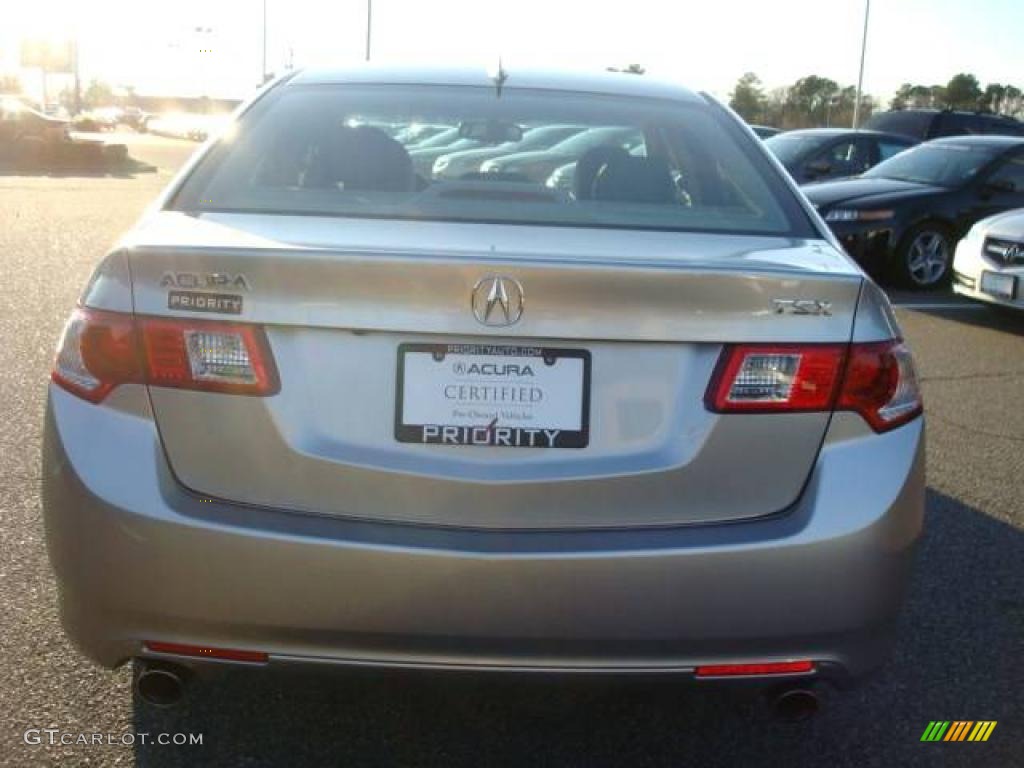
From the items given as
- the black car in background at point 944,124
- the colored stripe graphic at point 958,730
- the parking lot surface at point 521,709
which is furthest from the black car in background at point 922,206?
the colored stripe graphic at point 958,730

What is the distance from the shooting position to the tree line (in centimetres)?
5991

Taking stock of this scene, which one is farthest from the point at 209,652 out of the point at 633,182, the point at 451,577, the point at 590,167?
the point at 590,167

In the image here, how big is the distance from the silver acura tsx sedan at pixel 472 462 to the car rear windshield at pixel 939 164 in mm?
10483

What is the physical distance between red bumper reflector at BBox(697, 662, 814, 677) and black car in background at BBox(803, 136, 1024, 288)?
9220 mm

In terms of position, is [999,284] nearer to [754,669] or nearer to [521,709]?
[521,709]

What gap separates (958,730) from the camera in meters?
3.19

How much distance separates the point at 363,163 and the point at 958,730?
204 centimetres

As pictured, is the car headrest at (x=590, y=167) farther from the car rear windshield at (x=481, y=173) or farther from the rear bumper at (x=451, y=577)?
the rear bumper at (x=451, y=577)

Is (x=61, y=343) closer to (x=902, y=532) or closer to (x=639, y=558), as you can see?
(x=639, y=558)

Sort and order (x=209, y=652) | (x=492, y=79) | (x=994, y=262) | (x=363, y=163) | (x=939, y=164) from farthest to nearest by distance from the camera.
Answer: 1. (x=939, y=164)
2. (x=994, y=262)
3. (x=492, y=79)
4. (x=363, y=163)
5. (x=209, y=652)

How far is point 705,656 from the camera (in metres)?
2.50

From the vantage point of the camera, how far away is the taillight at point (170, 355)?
8.00 feet

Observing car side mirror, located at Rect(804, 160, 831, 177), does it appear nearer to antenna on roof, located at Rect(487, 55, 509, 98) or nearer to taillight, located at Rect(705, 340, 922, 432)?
antenna on roof, located at Rect(487, 55, 509, 98)

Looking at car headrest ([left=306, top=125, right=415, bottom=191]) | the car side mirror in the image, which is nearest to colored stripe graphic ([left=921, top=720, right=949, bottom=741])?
car headrest ([left=306, top=125, right=415, bottom=191])
